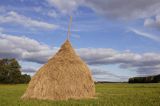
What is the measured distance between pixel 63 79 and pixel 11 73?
66560 millimetres

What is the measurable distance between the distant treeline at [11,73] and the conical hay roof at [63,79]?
64693 mm

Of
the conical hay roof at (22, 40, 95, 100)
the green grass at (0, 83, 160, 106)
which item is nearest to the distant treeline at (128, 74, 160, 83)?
the green grass at (0, 83, 160, 106)

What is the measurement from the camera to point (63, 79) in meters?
28.3

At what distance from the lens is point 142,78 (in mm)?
97688

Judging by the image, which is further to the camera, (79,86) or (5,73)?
(5,73)

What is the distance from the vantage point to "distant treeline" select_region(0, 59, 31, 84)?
305ft

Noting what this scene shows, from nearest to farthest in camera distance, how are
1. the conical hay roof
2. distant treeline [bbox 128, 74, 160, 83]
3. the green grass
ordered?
the green grass, the conical hay roof, distant treeline [bbox 128, 74, 160, 83]

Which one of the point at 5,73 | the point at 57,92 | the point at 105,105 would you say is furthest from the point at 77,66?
the point at 5,73

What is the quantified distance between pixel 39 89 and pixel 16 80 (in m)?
68.4

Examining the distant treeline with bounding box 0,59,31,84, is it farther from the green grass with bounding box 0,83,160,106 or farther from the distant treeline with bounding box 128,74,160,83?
the green grass with bounding box 0,83,160,106

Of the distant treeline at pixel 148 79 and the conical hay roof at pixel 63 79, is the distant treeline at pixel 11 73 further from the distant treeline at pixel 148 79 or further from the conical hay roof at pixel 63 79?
the conical hay roof at pixel 63 79

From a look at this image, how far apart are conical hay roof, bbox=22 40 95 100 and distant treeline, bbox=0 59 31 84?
212 ft

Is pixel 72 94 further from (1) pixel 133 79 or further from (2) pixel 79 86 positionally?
(1) pixel 133 79

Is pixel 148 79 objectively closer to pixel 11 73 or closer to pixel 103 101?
pixel 11 73
